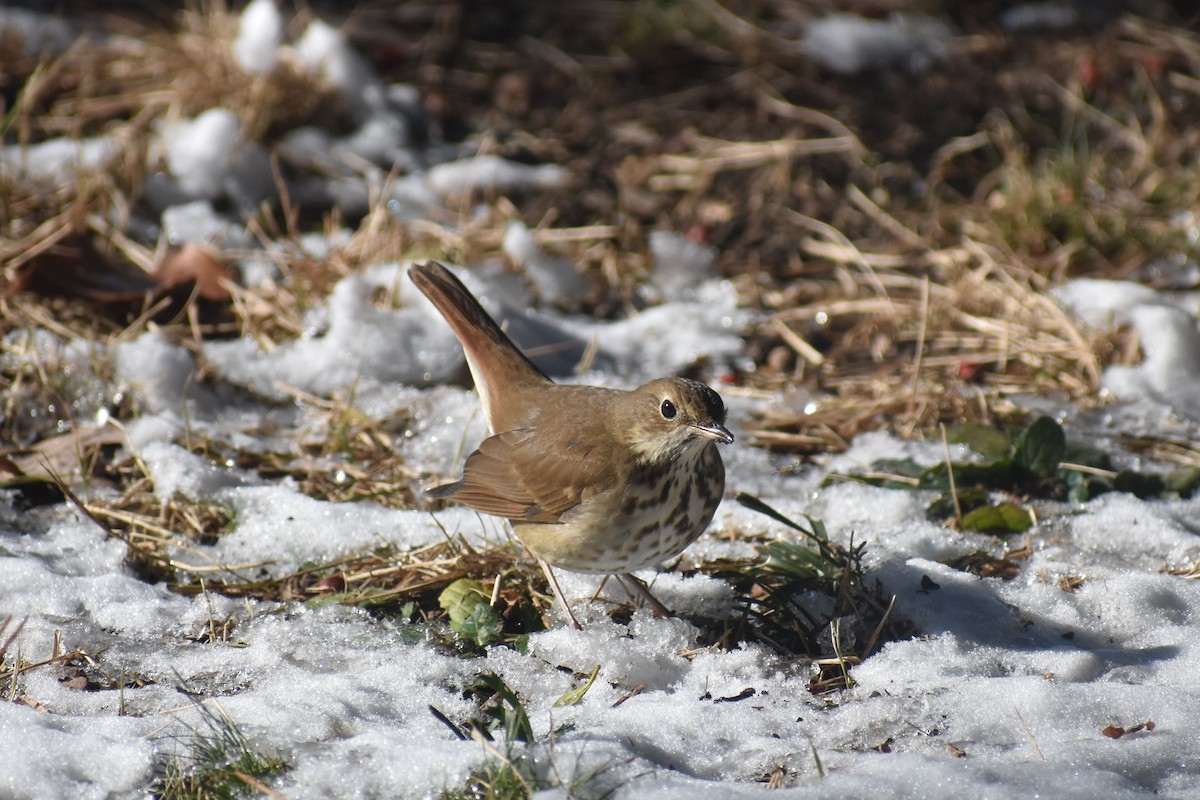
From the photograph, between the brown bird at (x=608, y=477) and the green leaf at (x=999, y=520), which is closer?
the brown bird at (x=608, y=477)

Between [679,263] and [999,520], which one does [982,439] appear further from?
[679,263]

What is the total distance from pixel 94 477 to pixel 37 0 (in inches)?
167

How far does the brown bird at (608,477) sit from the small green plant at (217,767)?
103 centimetres

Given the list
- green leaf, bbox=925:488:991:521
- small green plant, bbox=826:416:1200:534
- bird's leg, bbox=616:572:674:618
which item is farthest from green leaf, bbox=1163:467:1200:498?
bird's leg, bbox=616:572:674:618

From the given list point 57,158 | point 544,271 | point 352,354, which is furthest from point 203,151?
point 544,271

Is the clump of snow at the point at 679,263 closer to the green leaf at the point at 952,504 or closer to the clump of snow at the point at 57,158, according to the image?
the green leaf at the point at 952,504

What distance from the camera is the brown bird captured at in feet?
11.3

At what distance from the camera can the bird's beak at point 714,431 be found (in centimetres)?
343

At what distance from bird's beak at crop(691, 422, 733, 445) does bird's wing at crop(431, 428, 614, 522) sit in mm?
302

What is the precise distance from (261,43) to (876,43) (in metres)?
3.73

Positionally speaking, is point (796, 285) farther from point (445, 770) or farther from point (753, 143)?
point (445, 770)

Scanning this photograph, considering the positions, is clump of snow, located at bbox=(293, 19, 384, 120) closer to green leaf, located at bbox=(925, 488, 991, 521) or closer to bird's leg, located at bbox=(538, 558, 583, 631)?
bird's leg, located at bbox=(538, 558, 583, 631)

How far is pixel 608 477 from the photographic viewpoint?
3.57 metres

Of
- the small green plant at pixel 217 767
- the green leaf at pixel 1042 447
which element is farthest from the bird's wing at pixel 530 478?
the green leaf at pixel 1042 447
